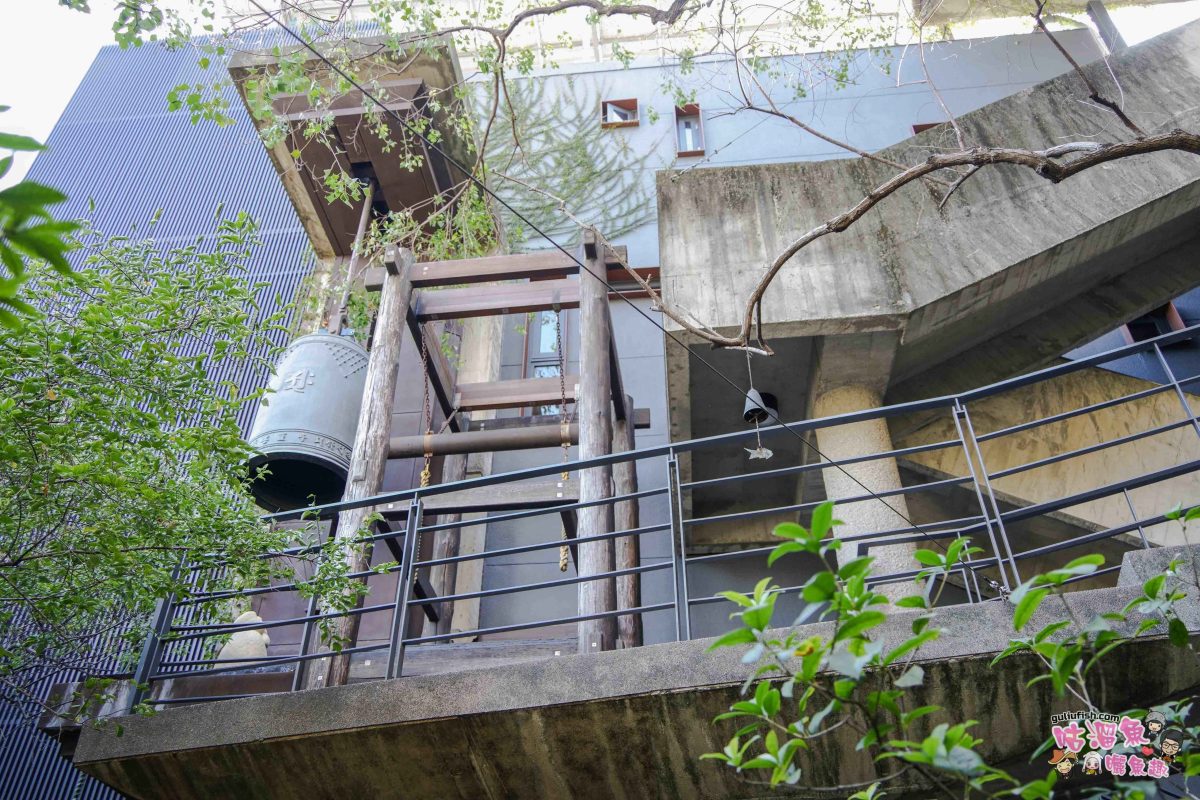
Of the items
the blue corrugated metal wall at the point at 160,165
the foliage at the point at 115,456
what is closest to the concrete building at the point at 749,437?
the foliage at the point at 115,456

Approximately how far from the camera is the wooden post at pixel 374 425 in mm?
5379

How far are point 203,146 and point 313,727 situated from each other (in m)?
13.2

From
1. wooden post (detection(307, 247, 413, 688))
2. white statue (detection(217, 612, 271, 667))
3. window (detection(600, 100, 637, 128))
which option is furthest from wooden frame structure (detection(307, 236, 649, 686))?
window (detection(600, 100, 637, 128))

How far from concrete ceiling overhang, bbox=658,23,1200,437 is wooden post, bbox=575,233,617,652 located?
54cm

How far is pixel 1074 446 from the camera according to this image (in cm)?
763

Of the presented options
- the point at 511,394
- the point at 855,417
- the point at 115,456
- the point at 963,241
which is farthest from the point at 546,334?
the point at 115,456

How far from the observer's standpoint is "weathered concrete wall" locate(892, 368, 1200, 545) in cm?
730

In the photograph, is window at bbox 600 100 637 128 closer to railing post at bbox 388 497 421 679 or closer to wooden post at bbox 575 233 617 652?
wooden post at bbox 575 233 617 652

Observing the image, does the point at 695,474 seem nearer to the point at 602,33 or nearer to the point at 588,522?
the point at 588,522

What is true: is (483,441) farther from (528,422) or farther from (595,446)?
(595,446)

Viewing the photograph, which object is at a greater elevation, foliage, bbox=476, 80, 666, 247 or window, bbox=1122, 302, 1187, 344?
foliage, bbox=476, 80, 666, 247

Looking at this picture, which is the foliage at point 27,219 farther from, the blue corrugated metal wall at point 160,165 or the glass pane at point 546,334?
the blue corrugated metal wall at point 160,165

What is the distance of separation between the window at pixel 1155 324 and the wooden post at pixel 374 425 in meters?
6.44

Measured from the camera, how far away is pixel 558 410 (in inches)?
383
